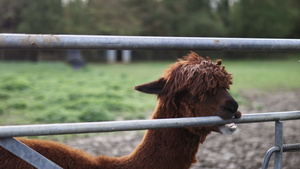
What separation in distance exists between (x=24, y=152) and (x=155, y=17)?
39317 millimetres

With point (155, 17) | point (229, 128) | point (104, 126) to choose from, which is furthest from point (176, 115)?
point (155, 17)

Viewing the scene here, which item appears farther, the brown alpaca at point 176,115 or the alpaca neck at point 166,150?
the alpaca neck at point 166,150

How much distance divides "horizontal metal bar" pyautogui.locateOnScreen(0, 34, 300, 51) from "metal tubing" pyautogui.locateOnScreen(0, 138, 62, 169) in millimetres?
447

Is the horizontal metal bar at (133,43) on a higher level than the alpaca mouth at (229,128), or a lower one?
higher

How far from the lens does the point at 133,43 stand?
160 cm

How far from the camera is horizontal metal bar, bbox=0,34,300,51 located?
4.76ft

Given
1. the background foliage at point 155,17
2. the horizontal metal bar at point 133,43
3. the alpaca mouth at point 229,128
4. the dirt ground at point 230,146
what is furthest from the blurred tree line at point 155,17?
the horizontal metal bar at point 133,43

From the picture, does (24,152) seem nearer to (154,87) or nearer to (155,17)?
(154,87)

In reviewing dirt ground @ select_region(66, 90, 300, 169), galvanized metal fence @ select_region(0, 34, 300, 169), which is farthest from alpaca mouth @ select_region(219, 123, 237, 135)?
dirt ground @ select_region(66, 90, 300, 169)

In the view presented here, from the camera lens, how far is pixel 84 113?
6977mm

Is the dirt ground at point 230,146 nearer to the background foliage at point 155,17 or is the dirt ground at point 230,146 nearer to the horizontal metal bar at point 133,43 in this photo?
the horizontal metal bar at point 133,43

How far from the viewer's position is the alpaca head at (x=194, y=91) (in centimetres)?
215

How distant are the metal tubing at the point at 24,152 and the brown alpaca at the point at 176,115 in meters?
0.56

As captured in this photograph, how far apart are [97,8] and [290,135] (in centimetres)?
2801
